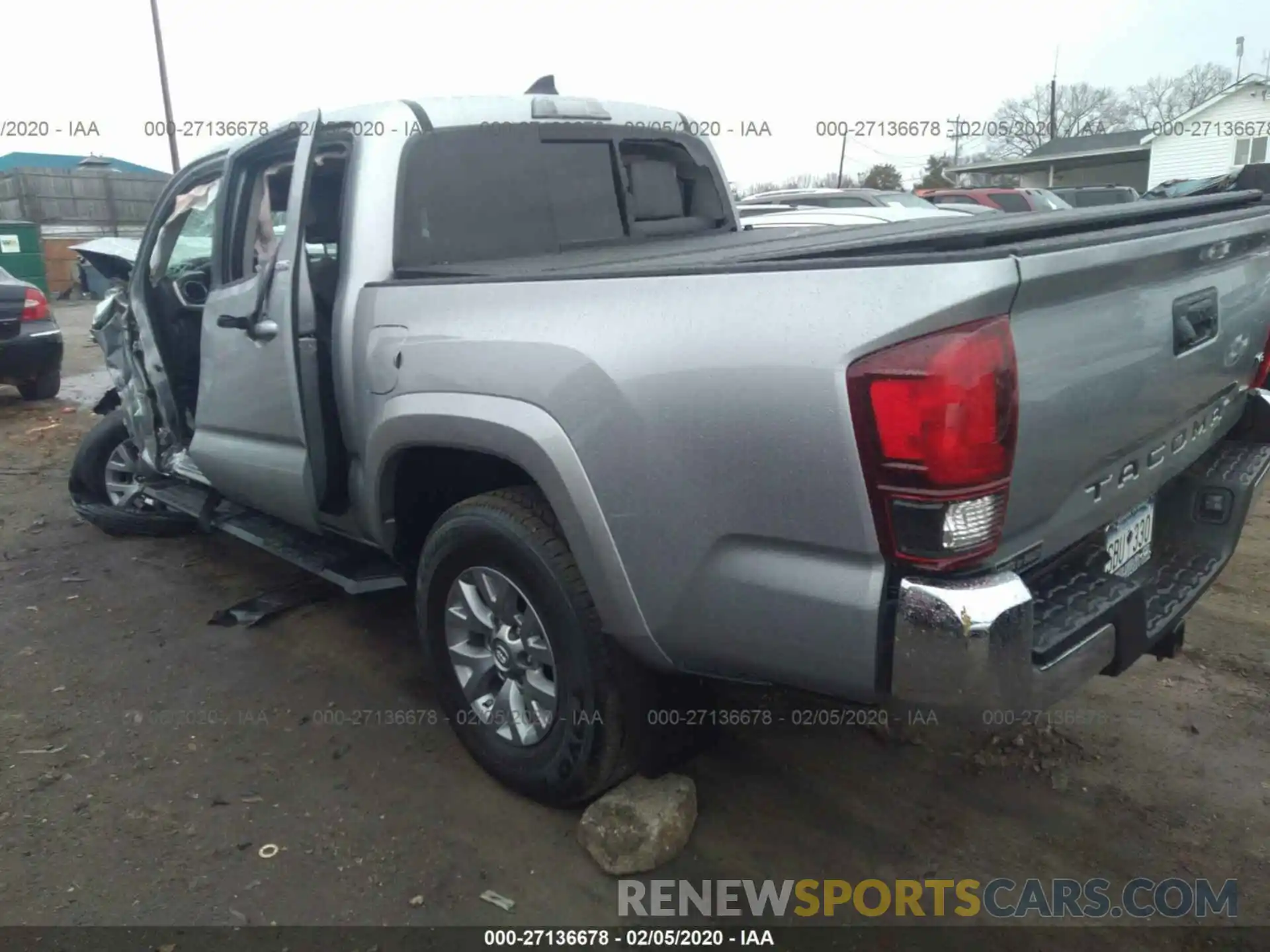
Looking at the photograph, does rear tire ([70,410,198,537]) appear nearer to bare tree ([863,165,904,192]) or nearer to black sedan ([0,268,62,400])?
black sedan ([0,268,62,400])

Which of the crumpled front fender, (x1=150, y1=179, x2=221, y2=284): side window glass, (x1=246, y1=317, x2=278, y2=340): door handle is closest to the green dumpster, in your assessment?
the crumpled front fender

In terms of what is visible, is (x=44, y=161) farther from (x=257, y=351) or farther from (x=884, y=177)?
(x=257, y=351)

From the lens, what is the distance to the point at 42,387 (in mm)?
9672

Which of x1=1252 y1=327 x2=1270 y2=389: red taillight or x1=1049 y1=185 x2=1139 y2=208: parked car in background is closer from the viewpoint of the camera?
x1=1252 y1=327 x2=1270 y2=389: red taillight

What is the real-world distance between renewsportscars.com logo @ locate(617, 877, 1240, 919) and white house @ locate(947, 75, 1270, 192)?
31817mm

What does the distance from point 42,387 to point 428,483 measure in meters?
8.35

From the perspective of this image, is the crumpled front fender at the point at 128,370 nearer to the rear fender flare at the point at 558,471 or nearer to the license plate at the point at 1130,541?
the rear fender flare at the point at 558,471

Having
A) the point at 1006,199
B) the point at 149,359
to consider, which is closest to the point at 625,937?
the point at 149,359

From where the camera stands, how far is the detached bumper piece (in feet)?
6.08

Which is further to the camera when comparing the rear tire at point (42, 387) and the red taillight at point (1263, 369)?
the rear tire at point (42, 387)

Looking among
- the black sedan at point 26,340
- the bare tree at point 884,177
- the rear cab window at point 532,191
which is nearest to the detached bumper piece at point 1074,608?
the rear cab window at point 532,191

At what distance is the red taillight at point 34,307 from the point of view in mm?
9305

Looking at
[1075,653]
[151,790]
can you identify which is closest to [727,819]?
[1075,653]

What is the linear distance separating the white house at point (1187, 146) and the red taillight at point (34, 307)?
30477mm
